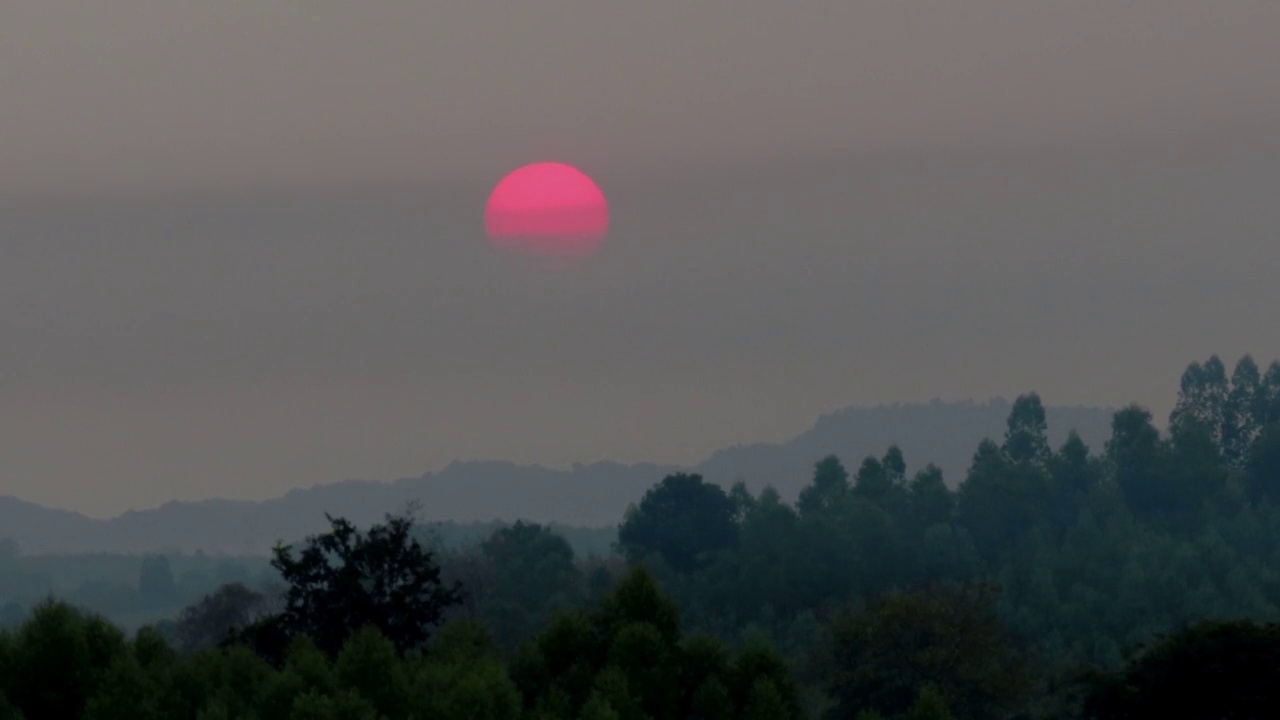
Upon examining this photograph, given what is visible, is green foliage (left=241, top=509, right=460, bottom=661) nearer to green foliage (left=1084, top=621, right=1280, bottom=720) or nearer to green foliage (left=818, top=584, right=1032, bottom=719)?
green foliage (left=818, top=584, right=1032, bottom=719)

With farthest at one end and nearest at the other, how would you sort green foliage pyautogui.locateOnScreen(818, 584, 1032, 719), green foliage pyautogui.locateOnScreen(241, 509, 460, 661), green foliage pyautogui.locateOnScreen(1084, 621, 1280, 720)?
green foliage pyautogui.locateOnScreen(818, 584, 1032, 719), green foliage pyautogui.locateOnScreen(241, 509, 460, 661), green foliage pyautogui.locateOnScreen(1084, 621, 1280, 720)

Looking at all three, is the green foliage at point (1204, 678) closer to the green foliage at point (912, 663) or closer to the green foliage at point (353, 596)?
the green foliage at point (912, 663)

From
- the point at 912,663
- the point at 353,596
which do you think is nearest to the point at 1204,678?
the point at 912,663

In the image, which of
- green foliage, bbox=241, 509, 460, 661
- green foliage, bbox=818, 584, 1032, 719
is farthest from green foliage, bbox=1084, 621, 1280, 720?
green foliage, bbox=241, 509, 460, 661

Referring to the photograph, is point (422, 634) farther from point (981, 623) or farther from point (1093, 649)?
point (1093, 649)

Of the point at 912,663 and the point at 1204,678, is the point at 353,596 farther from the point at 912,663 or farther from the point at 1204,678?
the point at 1204,678

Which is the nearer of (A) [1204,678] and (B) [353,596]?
(A) [1204,678]

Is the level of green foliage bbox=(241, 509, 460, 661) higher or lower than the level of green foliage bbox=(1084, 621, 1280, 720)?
higher

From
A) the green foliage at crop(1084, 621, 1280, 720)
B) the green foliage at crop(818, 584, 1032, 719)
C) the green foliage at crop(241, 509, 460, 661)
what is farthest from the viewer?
the green foliage at crop(818, 584, 1032, 719)

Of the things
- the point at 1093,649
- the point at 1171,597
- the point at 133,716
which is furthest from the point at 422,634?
the point at 1171,597

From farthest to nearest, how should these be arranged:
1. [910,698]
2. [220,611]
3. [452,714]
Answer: [220,611] → [910,698] → [452,714]

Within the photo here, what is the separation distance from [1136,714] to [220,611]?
123719 millimetres

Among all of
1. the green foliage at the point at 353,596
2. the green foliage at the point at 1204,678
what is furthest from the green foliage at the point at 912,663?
the green foliage at the point at 353,596

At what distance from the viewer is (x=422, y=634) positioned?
97.4 metres
